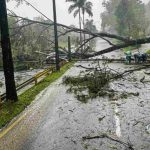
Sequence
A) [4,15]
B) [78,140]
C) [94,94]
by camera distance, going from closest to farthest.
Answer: [78,140]
[4,15]
[94,94]

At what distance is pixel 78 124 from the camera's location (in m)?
9.98

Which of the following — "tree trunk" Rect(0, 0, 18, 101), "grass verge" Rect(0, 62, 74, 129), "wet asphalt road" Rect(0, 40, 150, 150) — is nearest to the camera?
"wet asphalt road" Rect(0, 40, 150, 150)

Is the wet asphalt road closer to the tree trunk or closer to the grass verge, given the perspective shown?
the grass verge

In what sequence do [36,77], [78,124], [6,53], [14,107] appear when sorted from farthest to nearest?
[36,77] → [6,53] → [14,107] → [78,124]

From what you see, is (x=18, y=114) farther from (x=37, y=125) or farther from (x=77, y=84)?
(x=77, y=84)

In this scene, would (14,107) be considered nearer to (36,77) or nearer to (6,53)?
(6,53)

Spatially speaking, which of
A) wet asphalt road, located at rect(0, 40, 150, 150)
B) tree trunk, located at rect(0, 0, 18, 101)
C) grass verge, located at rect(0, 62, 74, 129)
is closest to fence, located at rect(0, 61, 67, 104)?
tree trunk, located at rect(0, 0, 18, 101)

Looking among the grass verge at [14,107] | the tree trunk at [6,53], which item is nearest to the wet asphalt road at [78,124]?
the grass verge at [14,107]

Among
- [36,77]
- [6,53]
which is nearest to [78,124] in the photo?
[6,53]

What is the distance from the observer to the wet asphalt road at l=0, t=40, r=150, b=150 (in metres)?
8.16

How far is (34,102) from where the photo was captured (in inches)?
538

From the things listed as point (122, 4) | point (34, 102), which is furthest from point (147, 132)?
point (122, 4)

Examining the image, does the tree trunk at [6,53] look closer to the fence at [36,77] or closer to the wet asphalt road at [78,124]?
the fence at [36,77]

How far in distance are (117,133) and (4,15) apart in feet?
22.1
